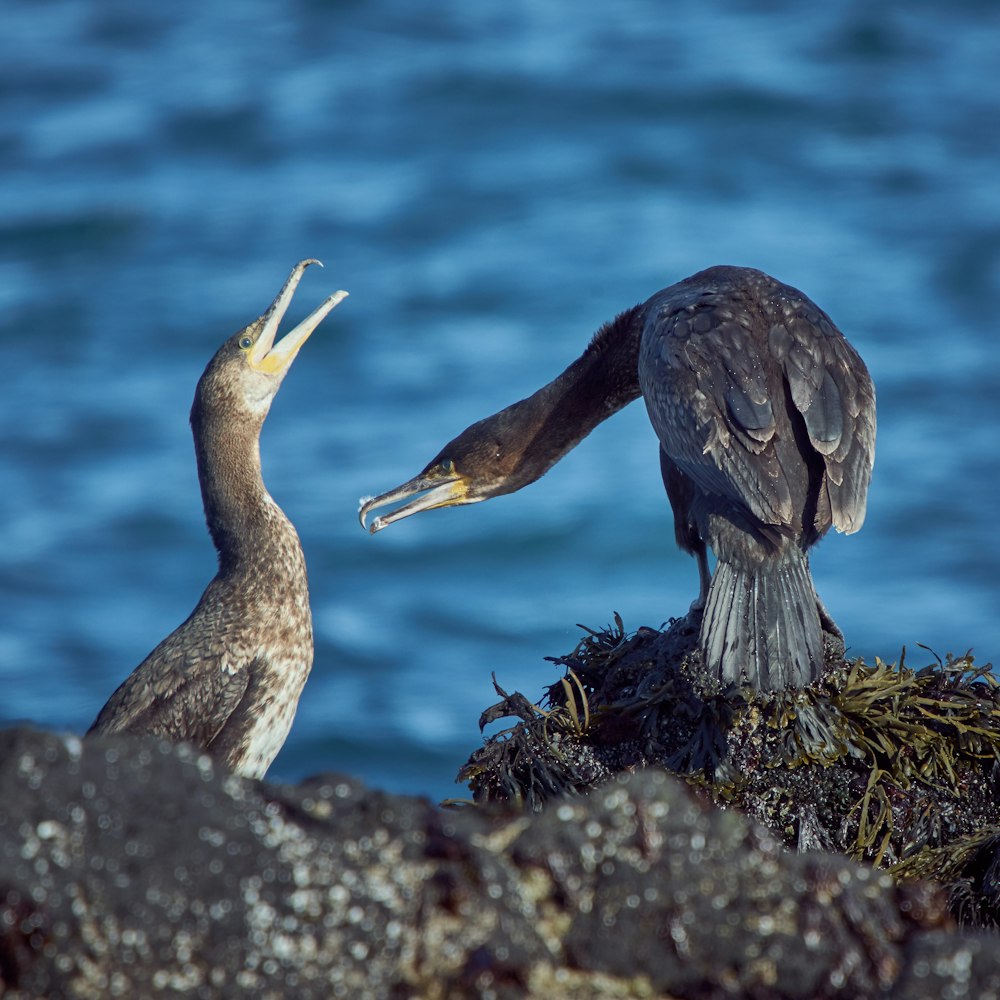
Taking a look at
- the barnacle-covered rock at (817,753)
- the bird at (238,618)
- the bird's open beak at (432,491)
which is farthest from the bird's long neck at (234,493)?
the barnacle-covered rock at (817,753)

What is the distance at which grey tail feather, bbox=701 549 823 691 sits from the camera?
3900mm

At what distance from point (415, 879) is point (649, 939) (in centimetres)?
34

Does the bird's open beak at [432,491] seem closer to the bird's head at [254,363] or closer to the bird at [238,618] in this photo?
the bird at [238,618]

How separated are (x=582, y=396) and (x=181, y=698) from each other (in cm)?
206

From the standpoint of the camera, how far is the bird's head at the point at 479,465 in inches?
225

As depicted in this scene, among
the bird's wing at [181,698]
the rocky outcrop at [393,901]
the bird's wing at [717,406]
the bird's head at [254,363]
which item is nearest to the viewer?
the rocky outcrop at [393,901]

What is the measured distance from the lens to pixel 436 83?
18609 mm

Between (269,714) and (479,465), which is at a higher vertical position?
(479,465)

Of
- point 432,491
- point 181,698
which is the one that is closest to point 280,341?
point 432,491

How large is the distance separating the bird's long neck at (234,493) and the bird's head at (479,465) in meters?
0.49

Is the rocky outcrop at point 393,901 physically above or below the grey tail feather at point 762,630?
below

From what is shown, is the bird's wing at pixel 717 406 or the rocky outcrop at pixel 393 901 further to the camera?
the bird's wing at pixel 717 406

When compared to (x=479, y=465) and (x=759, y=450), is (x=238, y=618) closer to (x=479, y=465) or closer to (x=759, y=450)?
(x=479, y=465)

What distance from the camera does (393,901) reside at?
6.63ft
